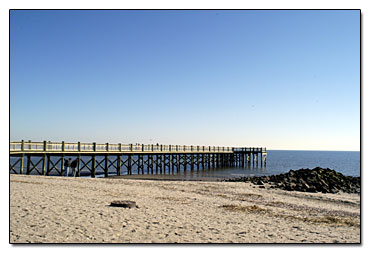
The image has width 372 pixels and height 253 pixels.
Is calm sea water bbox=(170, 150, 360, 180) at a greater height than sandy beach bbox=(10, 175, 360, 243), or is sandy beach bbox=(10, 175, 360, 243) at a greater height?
sandy beach bbox=(10, 175, 360, 243)

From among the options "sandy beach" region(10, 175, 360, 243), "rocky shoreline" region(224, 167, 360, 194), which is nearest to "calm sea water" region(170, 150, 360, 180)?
"rocky shoreline" region(224, 167, 360, 194)

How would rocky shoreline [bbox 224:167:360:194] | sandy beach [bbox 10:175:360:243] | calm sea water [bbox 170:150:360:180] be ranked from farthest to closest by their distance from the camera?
calm sea water [bbox 170:150:360:180]
rocky shoreline [bbox 224:167:360:194]
sandy beach [bbox 10:175:360:243]

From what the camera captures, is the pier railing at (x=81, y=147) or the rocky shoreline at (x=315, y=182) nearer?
the rocky shoreline at (x=315, y=182)

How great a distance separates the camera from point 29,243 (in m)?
6.43

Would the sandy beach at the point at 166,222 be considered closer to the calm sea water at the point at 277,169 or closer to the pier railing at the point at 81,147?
the pier railing at the point at 81,147

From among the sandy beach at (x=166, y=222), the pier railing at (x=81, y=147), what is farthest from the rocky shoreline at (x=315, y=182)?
Answer: the pier railing at (x=81, y=147)

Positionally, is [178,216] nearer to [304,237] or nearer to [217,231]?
[217,231]

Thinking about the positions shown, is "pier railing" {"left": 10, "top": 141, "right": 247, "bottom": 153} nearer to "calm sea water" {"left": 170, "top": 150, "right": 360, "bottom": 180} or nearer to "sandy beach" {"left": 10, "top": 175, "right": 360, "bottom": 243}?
"calm sea water" {"left": 170, "top": 150, "right": 360, "bottom": 180}

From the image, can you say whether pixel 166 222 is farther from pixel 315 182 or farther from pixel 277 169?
pixel 277 169

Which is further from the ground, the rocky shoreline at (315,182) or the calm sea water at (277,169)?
the rocky shoreline at (315,182)

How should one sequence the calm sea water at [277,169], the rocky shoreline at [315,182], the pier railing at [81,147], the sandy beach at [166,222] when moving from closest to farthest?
1. the sandy beach at [166,222]
2. the rocky shoreline at [315,182]
3. the pier railing at [81,147]
4. the calm sea water at [277,169]
